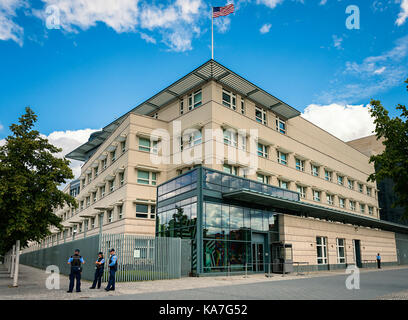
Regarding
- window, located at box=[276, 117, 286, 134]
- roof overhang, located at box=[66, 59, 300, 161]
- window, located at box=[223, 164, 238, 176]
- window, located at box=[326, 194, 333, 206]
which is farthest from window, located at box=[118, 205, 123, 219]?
window, located at box=[326, 194, 333, 206]

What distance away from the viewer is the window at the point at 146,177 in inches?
1382

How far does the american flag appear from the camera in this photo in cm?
2984

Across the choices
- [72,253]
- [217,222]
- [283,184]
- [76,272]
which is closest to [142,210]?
[72,253]

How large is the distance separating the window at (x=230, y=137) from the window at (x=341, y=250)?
1430 centimetres

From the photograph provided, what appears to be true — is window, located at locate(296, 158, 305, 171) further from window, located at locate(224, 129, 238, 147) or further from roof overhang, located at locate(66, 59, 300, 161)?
window, located at locate(224, 129, 238, 147)

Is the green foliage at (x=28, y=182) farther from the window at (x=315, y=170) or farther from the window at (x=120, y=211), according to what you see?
the window at (x=315, y=170)

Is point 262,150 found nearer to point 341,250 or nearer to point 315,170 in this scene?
point 315,170

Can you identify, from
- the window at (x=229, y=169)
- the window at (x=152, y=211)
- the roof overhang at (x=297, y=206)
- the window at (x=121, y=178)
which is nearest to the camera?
the roof overhang at (x=297, y=206)

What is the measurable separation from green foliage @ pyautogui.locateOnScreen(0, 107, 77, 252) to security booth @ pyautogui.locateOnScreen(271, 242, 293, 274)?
16.1m

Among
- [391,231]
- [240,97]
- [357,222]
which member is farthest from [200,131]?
[391,231]

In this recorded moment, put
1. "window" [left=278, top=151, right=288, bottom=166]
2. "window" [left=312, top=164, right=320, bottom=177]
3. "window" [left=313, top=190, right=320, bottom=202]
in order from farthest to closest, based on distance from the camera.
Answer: "window" [left=312, top=164, right=320, bottom=177] < "window" [left=313, top=190, right=320, bottom=202] < "window" [left=278, top=151, right=288, bottom=166]

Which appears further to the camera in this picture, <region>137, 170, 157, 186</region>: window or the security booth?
<region>137, 170, 157, 186</region>: window

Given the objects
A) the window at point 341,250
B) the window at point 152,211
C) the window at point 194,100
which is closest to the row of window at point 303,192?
the window at point 341,250

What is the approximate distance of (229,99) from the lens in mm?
33031
